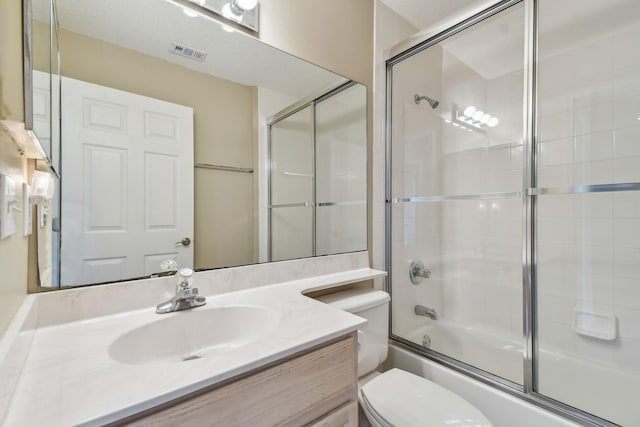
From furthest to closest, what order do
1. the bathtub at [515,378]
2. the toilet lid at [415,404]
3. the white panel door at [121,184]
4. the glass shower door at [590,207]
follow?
1. the glass shower door at [590,207]
2. the bathtub at [515,378]
3. the toilet lid at [415,404]
4. the white panel door at [121,184]

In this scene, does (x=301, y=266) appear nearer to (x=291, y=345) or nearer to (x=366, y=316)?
(x=366, y=316)

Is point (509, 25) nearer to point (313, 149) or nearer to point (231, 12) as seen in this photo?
point (313, 149)

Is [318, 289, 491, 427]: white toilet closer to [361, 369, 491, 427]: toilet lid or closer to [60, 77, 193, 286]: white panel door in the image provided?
[361, 369, 491, 427]: toilet lid

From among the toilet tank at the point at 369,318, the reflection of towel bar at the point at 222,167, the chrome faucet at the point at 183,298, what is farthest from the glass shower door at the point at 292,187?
the chrome faucet at the point at 183,298

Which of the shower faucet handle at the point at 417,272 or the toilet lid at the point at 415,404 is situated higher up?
the shower faucet handle at the point at 417,272

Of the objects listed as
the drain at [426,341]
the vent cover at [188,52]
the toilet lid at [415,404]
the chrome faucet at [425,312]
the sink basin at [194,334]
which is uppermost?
the vent cover at [188,52]

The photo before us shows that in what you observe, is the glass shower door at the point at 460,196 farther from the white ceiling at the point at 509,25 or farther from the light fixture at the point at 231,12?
the light fixture at the point at 231,12

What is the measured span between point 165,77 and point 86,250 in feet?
2.05

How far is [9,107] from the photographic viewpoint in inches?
20.2

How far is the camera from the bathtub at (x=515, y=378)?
1.25 m

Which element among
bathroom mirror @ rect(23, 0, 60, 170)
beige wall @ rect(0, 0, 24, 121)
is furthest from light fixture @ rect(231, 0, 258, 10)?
beige wall @ rect(0, 0, 24, 121)

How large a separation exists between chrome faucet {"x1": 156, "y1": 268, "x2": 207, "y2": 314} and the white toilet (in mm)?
597

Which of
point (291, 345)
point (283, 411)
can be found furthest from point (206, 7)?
point (283, 411)

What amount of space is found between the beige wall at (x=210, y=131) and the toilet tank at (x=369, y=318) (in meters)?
0.47
